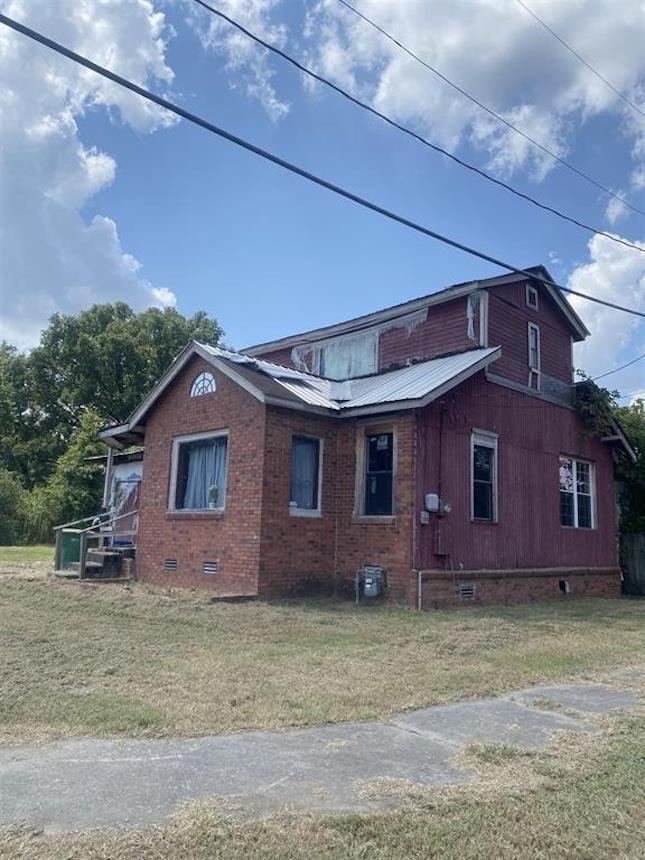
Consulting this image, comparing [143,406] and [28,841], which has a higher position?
[143,406]

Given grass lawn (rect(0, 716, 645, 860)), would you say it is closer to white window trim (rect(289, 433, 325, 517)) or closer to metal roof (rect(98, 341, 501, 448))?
metal roof (rect(98, 341, 501, 448))

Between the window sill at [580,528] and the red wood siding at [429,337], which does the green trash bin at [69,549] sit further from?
the window sill at [580,528]

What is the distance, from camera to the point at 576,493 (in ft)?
55.9

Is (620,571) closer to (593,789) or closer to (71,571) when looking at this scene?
(71,571)

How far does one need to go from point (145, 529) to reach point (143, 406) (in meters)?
2.66

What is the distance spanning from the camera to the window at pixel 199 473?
13539 millimetres

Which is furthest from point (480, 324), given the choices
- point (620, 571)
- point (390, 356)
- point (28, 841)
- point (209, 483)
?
point (28, 841)

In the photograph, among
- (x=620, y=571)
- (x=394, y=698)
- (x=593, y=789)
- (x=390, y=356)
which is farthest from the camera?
(x=620, y=571)

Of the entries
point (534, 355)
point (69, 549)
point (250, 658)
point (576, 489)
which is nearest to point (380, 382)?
point (534, 355)

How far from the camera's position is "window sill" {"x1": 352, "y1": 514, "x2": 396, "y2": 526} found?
12484mm

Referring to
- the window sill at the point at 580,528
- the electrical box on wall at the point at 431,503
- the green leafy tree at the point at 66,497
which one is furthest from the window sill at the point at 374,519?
the green leafy tree at the point at 66,497

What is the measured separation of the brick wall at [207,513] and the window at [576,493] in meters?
7.86

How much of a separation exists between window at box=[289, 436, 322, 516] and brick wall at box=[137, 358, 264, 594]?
0.89 metres

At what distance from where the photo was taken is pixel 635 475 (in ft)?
62.5
